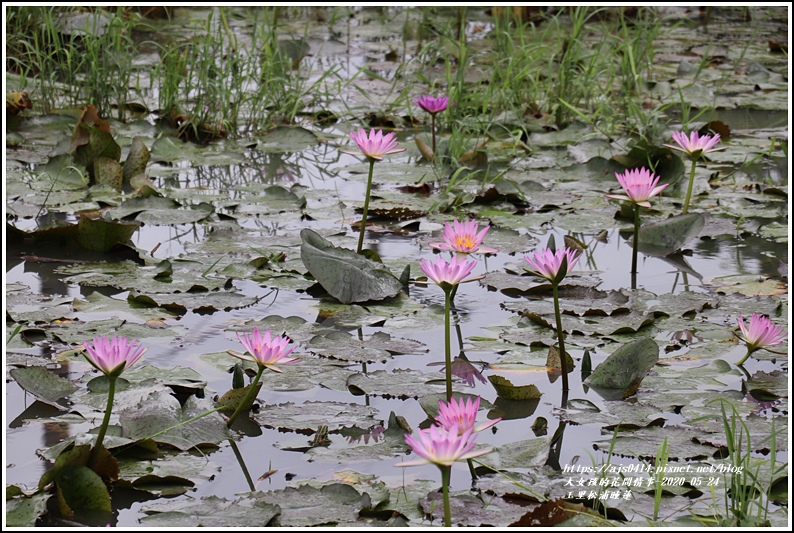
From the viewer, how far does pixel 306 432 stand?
1.96m

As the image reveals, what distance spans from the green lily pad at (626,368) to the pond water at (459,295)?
0.16 feet

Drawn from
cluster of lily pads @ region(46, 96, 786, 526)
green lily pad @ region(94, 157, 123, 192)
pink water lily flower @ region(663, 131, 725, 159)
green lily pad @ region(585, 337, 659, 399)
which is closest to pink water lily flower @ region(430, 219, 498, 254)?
cluster of lily pads @ region(46, 96, 786, 526)

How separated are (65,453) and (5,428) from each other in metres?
0.38

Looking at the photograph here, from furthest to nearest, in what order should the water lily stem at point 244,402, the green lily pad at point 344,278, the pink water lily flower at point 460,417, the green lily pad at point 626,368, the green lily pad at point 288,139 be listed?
the green lily pad at point 288,139 < the green lily pad at point 344,278 < the green lily pad at point 626,368 < the water lily stem at point 244,402 < the pink water lily flower at point 460,417

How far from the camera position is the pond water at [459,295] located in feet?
6.21

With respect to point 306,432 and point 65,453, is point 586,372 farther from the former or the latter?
point 65,453

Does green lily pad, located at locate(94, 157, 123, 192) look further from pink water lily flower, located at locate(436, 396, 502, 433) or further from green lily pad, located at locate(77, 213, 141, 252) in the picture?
pink water lily flower, located at locate(436, 396, 502, 433)

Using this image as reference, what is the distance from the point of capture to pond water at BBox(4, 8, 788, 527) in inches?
74.5

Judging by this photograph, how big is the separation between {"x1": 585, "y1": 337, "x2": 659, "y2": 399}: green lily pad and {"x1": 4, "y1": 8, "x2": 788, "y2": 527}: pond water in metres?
0.05

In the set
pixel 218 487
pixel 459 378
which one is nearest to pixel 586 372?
pixel 459 378

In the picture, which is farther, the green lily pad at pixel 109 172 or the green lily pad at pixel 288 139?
the green lily pad at pixel 288 139

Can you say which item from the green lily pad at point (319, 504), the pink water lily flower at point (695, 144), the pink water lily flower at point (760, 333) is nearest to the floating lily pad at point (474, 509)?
the green lily pad at point (319, 504)

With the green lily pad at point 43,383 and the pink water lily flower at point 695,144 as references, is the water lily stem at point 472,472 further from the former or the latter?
the pink water lily flower at point 695,144

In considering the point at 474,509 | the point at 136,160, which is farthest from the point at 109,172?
the point at 474,509
